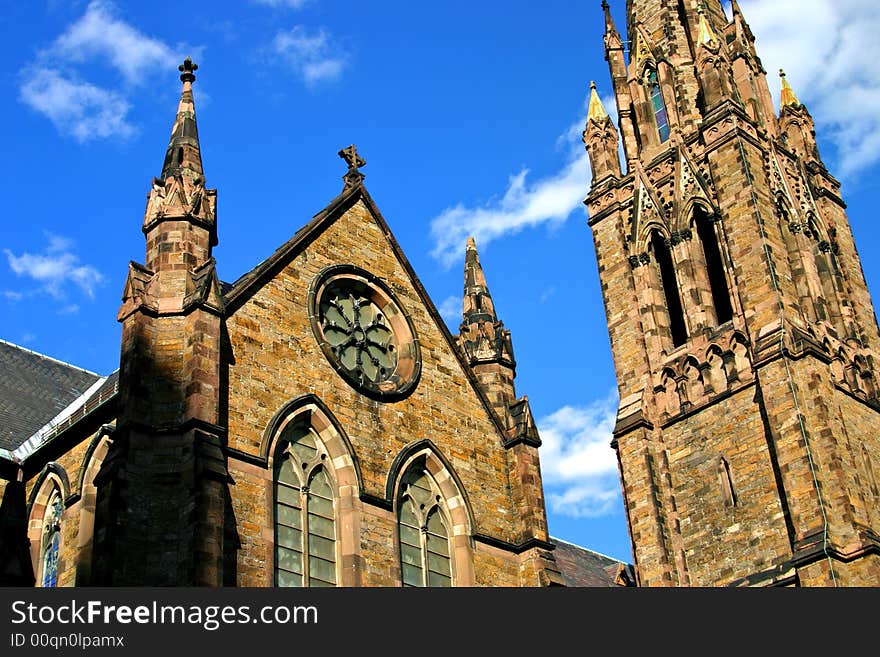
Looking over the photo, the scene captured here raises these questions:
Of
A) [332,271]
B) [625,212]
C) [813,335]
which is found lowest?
[332,271]

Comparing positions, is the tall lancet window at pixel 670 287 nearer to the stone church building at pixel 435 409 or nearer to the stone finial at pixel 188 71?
the stone church building at pixel 435 409

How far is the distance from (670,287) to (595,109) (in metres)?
8.40

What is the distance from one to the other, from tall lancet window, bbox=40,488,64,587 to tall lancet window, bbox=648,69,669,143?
90.0ft

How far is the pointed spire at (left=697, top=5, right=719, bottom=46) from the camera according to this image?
44188 mm

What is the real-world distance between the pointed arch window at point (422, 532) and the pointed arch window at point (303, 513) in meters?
1.44

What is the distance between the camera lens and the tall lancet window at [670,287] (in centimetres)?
4097

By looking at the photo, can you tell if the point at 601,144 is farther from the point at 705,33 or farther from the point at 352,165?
the point at 352,165

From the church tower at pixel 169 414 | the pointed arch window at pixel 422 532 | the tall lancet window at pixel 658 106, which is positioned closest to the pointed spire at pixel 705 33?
the tall lancet window at pixel 658 106

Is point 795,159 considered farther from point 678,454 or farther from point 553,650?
point 553,650

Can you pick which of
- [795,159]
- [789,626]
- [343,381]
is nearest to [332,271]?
[343,381]

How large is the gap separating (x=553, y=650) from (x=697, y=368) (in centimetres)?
2456

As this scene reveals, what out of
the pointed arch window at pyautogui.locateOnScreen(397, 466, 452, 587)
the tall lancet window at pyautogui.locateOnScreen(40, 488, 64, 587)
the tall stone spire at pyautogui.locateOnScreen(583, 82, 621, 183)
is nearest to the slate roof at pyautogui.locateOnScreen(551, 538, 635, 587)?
the tall stone spire at pyautogui.locateOnScreen(583, 82, 621, 183)

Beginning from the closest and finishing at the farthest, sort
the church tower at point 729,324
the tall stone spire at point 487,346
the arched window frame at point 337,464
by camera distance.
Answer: the arched window frame at point 337,464 < the tall stone spire at point 487,346 < the church tower at point 729,324

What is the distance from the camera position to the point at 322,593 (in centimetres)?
1476
